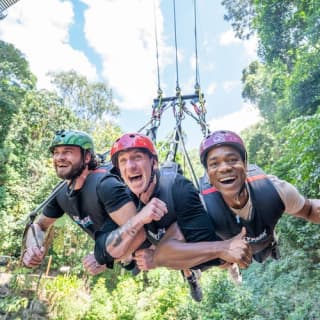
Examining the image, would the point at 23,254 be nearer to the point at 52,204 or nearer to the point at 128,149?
the point at 52,204

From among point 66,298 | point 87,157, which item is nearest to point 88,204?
point 87,157

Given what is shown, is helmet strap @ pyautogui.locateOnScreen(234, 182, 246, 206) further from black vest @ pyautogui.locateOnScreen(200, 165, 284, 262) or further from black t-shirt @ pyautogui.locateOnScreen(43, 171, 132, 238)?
black t-shirt @ pyautogui.locateOnScreen(43, 171, 132, 238)

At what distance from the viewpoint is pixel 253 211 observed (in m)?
1.59

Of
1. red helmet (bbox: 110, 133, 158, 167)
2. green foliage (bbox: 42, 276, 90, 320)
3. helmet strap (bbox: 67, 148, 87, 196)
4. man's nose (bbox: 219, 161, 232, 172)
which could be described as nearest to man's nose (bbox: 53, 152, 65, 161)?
helmet strap (bbox: 67, 148, 87, 196)

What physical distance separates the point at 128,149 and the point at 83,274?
9865mm

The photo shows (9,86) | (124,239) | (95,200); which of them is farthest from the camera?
(9,86)

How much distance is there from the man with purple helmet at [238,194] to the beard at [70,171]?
0.82 meters

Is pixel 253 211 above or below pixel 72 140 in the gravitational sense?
below

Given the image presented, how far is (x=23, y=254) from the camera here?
1982mm

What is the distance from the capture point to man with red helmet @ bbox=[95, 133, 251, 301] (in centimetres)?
152

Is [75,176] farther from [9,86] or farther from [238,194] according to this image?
[9,86]

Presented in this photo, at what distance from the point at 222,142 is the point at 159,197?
1.39 feet

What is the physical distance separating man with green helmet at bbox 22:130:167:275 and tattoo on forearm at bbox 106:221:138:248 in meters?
0.06

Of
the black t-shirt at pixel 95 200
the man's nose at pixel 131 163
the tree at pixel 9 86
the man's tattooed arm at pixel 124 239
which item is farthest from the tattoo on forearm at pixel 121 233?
the tree at pixel 9 86
